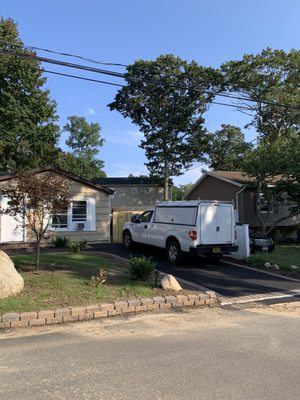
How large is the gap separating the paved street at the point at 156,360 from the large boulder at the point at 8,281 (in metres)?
1.68

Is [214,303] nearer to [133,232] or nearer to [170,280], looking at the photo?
[170,280]

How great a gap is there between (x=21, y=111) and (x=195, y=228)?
20535mm

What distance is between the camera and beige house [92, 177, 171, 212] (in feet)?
143

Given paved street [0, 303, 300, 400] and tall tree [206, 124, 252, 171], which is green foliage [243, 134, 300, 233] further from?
tall tree [206, 124, 252, 171]

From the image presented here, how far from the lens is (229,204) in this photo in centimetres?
1451

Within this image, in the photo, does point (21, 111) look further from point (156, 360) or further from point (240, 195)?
point (156, 360)

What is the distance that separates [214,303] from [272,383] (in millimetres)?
4654

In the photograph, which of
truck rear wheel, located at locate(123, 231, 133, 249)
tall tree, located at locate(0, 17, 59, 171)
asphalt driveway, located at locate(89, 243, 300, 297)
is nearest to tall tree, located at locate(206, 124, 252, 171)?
tall tree, located at locate(0, 17, 59, 171)

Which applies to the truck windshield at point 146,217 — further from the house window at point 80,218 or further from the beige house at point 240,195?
the beige house at point 240,195

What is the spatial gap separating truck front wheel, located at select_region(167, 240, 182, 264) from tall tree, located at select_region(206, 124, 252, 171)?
94.9 ft

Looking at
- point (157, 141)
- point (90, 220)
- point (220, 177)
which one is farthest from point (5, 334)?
point (157, 141)

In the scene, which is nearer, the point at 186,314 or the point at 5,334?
the point at 5,334

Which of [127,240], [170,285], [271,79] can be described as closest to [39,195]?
[170,285]

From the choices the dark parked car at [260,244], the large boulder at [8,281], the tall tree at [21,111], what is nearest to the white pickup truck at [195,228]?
the dark parked car at [260,244]
